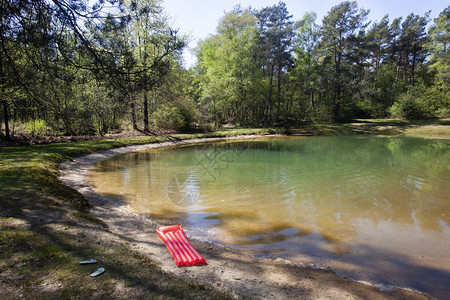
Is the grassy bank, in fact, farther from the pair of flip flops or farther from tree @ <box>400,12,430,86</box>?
tree @ <box>400,12,430,86</box>

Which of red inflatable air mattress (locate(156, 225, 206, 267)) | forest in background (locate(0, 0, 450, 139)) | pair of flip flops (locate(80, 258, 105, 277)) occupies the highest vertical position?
forest in background (locate(0, 0, 450, 139))

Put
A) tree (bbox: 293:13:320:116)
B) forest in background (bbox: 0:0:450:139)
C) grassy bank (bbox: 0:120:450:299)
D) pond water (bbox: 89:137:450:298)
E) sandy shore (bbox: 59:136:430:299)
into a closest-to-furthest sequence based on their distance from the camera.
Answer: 1. grassy bank (bbox: 0:120:450:299)
2. sandy shore (bbox: 59:136:430:299)
3. pond water (bbox: 89:137:450:298)
4. forest in background (bbox: 0:0:450:139)
5. tree (bbox: 293:13:320:116)

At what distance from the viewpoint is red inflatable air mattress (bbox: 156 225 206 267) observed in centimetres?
363

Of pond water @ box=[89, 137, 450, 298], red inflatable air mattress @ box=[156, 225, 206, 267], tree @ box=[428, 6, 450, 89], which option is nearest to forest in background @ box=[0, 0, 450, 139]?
tree @ box=[428, 6, 450, 89]

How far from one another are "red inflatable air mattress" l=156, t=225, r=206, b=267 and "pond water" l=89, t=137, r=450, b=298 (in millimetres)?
533

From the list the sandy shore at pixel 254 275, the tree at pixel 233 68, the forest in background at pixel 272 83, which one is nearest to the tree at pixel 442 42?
the forest in background at pixel 272 83

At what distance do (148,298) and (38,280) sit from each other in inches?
46.8

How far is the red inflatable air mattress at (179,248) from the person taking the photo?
3629 mm

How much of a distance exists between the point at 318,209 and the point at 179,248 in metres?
3.89

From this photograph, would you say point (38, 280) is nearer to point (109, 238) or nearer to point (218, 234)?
point (109, 238)

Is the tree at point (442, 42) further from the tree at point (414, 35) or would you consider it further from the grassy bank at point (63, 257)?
the grassy bank at point (63, 257)

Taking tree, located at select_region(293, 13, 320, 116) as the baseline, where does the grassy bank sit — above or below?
below

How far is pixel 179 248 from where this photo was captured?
13.4ft

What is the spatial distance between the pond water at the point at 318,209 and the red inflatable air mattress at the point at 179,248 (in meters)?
0.53
